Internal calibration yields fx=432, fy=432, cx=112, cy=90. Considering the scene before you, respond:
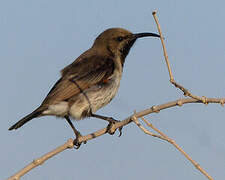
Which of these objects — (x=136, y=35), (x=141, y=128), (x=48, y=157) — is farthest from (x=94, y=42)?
(x=141, y=128)

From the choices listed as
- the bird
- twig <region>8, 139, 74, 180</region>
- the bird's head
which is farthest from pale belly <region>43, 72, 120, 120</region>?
twig <region>8, 139, 74, 180</region>

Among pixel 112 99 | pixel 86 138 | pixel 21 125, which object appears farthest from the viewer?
pixel 112 99

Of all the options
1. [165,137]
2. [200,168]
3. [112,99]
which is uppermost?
[165,137]

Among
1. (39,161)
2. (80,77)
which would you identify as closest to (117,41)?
(80,77)

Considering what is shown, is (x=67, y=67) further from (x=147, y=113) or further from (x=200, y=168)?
(x=200, y=168)

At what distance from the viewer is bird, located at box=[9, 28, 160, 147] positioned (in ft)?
20.9

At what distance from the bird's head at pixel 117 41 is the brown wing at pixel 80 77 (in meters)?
0.48

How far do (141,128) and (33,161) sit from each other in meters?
1.16

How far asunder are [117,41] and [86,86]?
61.2 inches

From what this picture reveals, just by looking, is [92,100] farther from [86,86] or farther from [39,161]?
[39,161]

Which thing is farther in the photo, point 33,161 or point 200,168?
point 33,161

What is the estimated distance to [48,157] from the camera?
426cm

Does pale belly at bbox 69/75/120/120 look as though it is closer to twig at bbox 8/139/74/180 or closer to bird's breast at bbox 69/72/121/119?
bird's breast at bbox 69/72/121/119

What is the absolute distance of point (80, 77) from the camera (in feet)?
22.3
